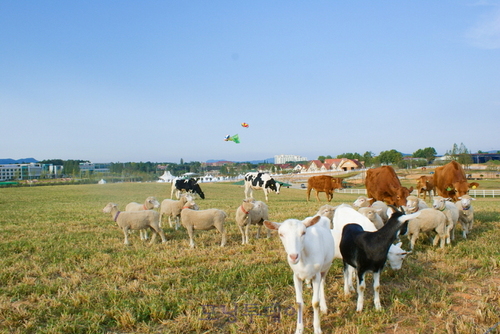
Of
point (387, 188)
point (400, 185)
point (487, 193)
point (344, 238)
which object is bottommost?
point (487, 193)

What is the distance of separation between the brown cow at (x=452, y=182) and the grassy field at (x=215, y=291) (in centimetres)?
338

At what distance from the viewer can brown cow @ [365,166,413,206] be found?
1047cm

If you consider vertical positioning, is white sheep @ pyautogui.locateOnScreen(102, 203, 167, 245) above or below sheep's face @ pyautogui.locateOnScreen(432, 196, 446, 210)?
below

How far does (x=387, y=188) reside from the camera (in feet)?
37.9

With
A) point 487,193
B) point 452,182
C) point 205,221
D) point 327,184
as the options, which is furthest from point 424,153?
point 205,221

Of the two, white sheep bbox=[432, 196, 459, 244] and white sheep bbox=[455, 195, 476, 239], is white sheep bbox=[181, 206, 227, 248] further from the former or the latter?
white sheep bbox=[455, 195, 476, 239]

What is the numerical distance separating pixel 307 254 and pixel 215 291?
193 centimetres

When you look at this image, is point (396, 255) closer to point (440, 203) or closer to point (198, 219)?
point (440, 203)

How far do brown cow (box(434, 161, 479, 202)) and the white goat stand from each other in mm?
9302

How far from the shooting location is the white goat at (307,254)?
12.9ft

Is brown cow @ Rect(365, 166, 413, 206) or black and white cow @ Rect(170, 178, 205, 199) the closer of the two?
brown cow @ Rect(365, 166, 413, 206)

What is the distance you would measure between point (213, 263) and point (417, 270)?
406 cm

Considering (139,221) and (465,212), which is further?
(465,212)

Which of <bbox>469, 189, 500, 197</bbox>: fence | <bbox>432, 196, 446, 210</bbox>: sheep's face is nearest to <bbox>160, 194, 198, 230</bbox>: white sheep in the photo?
<bbox>432, 196, 446, 210</bbox>: sheep's face
